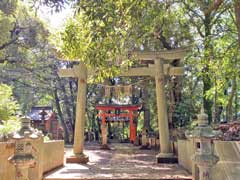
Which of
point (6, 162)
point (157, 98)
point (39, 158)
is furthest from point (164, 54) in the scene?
point (6, 162)

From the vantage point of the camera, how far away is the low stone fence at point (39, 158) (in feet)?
12.8

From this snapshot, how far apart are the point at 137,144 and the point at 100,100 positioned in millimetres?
4742

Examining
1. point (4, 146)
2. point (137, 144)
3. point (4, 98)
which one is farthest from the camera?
point (137, 144)

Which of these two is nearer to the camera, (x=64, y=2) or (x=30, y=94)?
(x=64, y=2)

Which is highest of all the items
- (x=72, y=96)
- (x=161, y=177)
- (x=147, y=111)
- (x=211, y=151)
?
(x=72, y=96)

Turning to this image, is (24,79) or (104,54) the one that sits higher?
(24,79)

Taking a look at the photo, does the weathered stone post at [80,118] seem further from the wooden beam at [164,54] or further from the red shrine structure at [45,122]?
the red shrine structure at [45,122]

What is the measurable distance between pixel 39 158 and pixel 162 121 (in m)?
3.87

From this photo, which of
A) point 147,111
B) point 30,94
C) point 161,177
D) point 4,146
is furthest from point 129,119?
point 4,146

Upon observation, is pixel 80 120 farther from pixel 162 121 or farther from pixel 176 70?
pixel 176 70

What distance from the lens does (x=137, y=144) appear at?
49.9 ft

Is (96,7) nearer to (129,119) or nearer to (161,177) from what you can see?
(161,177)

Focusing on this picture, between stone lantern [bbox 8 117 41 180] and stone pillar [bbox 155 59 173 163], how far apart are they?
15.6ft

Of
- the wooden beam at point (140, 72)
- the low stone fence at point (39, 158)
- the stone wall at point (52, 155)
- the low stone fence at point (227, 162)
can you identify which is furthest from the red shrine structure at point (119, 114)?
the low stone fence at point (227, 162)
